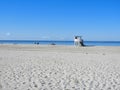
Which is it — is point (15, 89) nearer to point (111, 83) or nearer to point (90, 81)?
point (90, 81)

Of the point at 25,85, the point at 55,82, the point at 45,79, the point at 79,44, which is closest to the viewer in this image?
the point at 25,85

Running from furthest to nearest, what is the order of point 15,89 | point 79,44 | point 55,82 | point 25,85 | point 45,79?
point 79,44
point 45,79
point 55,82
point 25,85
point 15,89

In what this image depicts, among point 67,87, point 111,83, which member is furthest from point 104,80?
point 67,87

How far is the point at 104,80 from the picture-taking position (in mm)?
8938

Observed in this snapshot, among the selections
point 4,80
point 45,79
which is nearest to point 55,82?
point 45,79

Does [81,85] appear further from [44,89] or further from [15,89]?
[15,89]

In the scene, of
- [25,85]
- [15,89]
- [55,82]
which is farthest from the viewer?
[55,82]

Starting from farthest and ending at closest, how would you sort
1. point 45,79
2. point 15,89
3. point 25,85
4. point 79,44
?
point 79,44, point 45,79, point 25,85, point 15,89

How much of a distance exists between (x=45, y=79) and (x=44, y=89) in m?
1.63

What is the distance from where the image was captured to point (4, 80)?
8.70 m

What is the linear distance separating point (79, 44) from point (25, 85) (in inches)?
1404

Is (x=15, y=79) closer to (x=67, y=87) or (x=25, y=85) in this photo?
(x=25, y=85)

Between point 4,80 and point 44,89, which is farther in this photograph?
point 4,80

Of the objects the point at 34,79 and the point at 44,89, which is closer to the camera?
the point at 44,89
